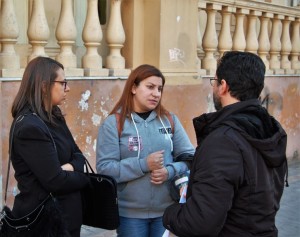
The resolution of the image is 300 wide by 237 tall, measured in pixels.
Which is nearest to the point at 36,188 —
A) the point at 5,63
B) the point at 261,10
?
the point at 5,63

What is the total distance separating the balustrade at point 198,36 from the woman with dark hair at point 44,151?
1.76 meters

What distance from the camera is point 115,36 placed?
230 inches

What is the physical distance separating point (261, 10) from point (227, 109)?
5861 mm

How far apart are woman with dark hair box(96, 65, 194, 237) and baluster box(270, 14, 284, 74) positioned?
211 inches

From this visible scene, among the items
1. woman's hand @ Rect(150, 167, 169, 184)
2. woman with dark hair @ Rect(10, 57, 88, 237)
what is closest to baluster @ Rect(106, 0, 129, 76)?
woman's hand @ Rect(150, 167, 169, 184)

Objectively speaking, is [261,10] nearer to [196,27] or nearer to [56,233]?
[196,27]

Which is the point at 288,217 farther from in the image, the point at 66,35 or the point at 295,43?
the point at 295,43

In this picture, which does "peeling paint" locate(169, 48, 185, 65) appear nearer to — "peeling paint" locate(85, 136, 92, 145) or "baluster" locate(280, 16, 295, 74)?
"peeling paint" locate(85, 136, 92, 145)

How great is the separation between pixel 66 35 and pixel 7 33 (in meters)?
0.68

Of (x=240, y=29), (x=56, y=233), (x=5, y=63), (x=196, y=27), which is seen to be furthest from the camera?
(x=240, y=29)

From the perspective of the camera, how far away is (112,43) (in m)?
5.88

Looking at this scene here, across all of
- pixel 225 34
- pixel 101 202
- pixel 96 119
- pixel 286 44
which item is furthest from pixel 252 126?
pixel 286 44

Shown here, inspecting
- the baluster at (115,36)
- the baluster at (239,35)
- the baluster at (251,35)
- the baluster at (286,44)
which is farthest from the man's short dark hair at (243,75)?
the baluster at (286,44)

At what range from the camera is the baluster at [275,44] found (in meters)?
8.44
